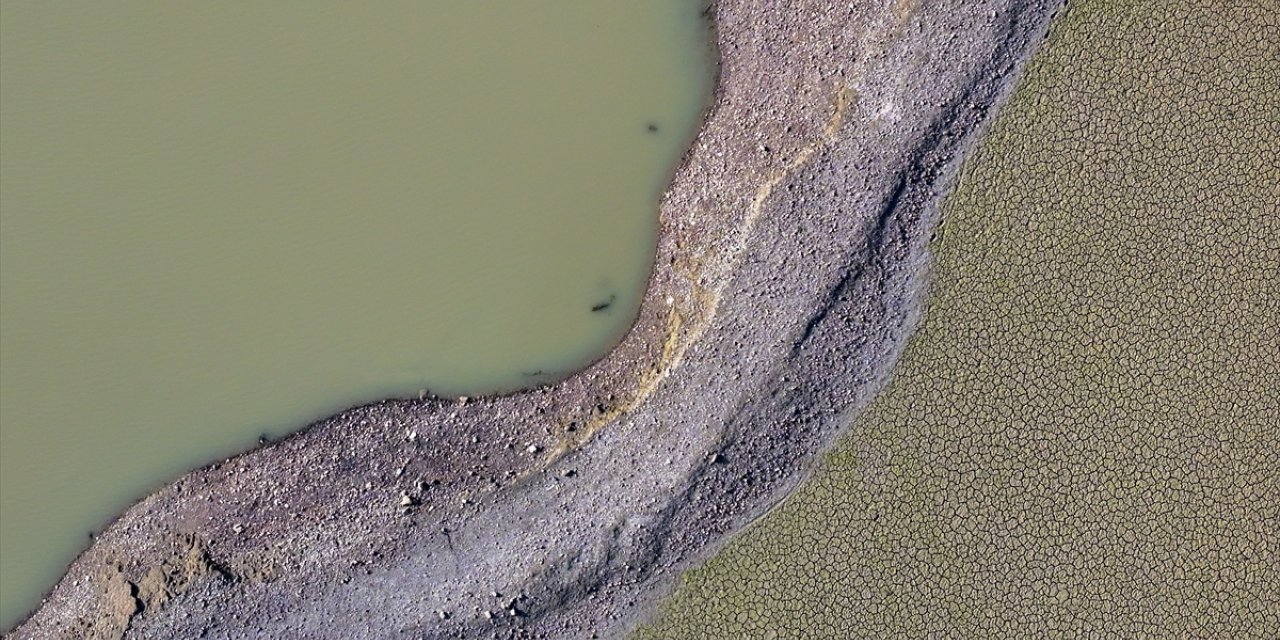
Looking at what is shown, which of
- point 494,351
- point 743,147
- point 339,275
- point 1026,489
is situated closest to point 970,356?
point 1026,489

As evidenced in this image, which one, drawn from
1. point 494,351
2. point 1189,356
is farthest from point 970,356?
point 494,351

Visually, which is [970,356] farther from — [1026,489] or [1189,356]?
[1189,356]

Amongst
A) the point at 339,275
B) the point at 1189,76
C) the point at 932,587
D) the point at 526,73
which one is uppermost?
the point at 526,73

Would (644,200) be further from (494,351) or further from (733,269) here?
(494,351)

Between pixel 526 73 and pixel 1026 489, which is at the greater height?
pixel 526 73

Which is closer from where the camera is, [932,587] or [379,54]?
[932,587]

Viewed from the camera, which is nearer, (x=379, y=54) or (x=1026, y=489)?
(x=1026, y=489)
